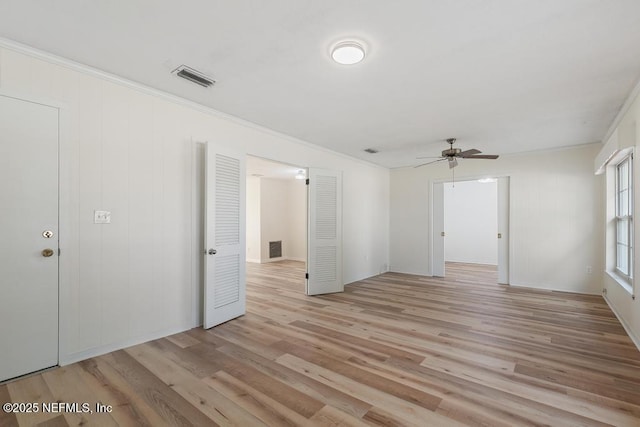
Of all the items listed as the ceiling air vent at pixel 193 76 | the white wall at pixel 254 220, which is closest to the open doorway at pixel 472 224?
the white wall at pixel 254 220

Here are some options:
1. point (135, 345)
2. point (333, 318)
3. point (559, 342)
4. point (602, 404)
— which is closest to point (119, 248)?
point (135, 345)

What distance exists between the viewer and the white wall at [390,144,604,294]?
504cm

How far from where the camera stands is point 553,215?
533 centimetres

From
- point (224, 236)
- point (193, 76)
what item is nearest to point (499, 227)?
point (224, 236)

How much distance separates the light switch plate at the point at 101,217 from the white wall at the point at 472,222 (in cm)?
799

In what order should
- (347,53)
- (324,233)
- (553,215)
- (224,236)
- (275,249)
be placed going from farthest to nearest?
(275,249), (553,215), (324,233), (224,236), (347,53)

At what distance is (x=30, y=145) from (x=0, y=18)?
2.83ft

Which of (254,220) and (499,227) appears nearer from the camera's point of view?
(499,227)

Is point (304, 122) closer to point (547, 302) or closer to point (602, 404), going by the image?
point (602, 404)

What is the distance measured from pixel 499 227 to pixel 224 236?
17.3 ft

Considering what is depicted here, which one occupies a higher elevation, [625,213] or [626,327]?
[625,213]

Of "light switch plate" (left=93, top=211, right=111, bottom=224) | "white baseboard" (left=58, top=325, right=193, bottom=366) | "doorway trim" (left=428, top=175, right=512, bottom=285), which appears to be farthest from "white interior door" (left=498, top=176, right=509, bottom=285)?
"light switch plate" (left=93, top=211, right=111, bottom=224)

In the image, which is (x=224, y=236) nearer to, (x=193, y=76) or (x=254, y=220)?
(x=193, y=76)

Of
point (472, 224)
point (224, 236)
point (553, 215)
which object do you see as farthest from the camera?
point (472, 224)
